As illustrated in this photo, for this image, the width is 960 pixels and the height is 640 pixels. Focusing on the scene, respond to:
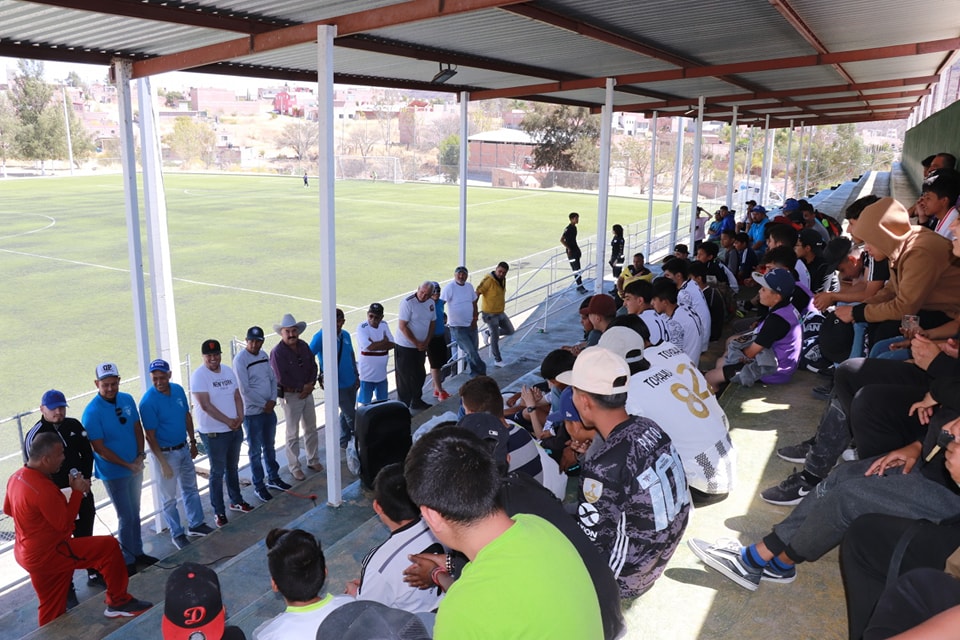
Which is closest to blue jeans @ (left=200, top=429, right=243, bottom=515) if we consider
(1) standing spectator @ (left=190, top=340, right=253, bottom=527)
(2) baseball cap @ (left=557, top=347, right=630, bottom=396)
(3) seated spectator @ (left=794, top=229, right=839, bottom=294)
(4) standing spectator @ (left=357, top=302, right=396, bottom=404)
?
(1) standing spectator @ (left=190, top=340, right=253, bottom=527)

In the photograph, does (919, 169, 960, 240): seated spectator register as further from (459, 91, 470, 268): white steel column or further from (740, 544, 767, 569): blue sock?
(459, 91, 470, 268): white steel column

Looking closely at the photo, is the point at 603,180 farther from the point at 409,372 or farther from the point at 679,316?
the point at 679,316

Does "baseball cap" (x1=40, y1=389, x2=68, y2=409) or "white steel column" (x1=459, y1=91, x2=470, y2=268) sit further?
"white steel column" (x1=459, y1=91, x2=470, y2=268)

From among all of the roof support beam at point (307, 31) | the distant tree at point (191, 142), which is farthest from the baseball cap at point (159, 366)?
the distant tree at point (191, 142)

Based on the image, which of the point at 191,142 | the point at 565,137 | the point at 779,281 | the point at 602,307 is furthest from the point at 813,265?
the point at 191,142

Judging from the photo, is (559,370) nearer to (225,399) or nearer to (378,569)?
(378,569)

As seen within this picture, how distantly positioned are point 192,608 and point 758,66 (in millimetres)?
9960

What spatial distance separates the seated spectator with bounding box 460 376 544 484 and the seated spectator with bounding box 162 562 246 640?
4.67 ft

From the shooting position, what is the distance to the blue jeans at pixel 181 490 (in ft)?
20.9

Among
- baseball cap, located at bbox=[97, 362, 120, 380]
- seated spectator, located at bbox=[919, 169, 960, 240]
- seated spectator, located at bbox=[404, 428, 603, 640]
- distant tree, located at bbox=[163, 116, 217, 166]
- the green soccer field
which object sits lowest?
the green soccer field

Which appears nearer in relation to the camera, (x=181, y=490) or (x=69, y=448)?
(x=69, y=448)

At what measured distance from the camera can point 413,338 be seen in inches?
355

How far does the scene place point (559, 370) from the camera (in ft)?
14.3

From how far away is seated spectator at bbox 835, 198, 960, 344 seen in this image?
3.99 m
